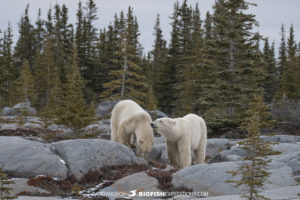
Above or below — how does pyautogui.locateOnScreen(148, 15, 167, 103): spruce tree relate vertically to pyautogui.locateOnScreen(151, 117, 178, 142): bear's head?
above

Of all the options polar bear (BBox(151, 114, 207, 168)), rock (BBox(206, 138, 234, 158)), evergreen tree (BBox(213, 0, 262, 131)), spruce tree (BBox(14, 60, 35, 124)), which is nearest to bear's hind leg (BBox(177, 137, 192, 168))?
polar bear (BBox(151, 114, 207, 168))

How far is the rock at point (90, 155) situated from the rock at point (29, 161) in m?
0.23

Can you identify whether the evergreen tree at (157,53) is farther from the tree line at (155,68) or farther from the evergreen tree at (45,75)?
the evergreen tree at (45,75)

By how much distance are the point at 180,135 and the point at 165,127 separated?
0.55 meters

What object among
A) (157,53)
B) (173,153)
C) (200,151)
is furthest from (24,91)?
(157,53)

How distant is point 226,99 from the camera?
17828mm

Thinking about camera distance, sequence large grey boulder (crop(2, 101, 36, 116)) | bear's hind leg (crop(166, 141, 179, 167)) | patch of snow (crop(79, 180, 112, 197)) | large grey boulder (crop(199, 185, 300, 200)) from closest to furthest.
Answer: large grey boulder (crop(199, 185, 300, 200)) < patch of snow (crop(79, 180, 112, 197)) < bear's hind leg (crop(166, 141, 179, 167)) < large grey boulder (crop(2, 101, 36, 116))

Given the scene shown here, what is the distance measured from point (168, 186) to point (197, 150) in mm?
3791

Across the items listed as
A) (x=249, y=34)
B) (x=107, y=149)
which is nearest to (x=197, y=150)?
(x=107, y=149)

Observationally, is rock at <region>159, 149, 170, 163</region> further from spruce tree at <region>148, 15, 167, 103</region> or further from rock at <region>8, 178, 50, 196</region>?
spruce tree at <region>148, 15, 167, 103</region>

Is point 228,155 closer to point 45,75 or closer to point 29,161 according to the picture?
point 29,161

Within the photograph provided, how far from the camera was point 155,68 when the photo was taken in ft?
152

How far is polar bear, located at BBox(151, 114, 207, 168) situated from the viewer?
8145mm

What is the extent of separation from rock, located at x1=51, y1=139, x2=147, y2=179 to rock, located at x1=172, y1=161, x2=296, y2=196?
5.89 feet
